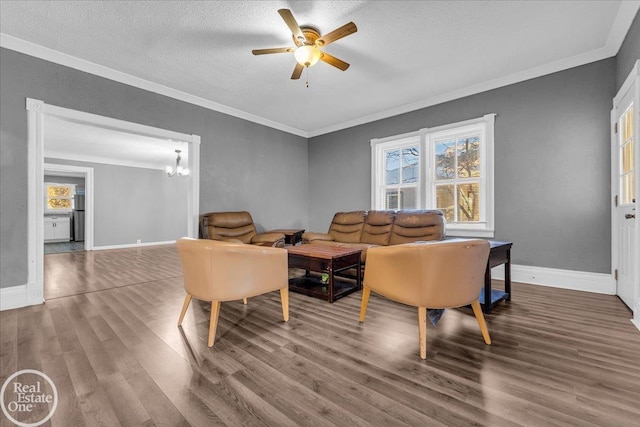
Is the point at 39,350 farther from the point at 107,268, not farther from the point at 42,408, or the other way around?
the point at 107,268

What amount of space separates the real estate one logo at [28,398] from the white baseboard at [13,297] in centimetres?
168

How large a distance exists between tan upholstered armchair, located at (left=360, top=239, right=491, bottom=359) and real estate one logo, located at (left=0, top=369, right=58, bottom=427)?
2.00m

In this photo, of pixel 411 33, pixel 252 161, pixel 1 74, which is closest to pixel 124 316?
pixel 1 74

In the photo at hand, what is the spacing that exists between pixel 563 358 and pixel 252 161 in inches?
186

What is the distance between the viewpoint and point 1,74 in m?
2.73

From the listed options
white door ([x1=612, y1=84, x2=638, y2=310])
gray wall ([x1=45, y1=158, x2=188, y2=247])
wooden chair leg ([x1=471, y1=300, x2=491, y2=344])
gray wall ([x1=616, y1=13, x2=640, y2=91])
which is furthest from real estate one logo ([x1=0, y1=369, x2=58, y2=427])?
gray wall ([x1=45, y1=158, x2=188, y2=247])

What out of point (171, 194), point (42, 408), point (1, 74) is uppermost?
point (1, 74)

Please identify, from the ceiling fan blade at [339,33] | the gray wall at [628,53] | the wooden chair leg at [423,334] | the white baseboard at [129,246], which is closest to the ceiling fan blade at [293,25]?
the ceiling fan blade at [339,33]

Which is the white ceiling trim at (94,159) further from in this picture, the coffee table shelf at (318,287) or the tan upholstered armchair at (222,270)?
the tan upholstered armchair at (222,270)

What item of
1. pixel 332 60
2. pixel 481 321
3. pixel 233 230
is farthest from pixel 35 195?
pixel 481 321

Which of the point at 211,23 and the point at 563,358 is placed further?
the point at 211,23

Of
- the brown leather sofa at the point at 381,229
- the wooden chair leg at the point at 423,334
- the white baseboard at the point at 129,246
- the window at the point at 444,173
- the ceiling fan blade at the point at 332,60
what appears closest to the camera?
the wooden chair leg at the point at 423,334

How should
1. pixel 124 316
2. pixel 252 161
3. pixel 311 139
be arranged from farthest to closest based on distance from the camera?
pixel 311 139 → pixel 252 161 → pixel 124 316

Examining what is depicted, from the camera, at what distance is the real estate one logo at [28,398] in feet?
4.21
